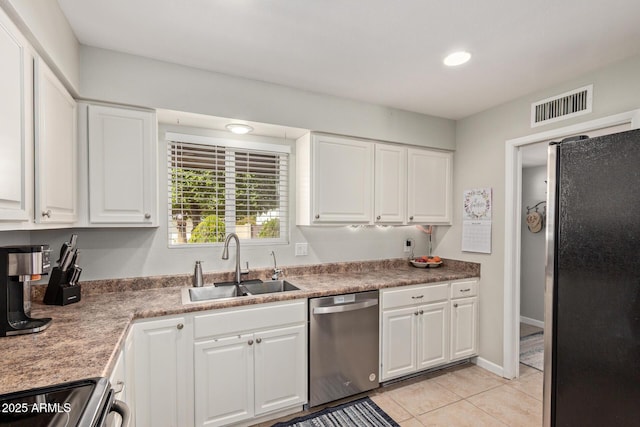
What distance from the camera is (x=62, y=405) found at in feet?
2.89

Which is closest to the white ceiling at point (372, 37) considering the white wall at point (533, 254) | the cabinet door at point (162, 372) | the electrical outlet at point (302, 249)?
the electrical outlet at point (302, 249)

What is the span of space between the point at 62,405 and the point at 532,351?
409 centimetres

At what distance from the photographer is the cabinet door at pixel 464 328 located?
298 centimetres

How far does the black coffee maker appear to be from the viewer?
4.56 ft

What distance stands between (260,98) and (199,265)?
1.35m

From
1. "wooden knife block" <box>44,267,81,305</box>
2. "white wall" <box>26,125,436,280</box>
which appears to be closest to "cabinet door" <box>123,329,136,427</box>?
"wooden knife block" <box>44,267,81,305</box>

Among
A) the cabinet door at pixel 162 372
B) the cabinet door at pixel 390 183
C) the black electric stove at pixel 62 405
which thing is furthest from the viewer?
the cabinet door at pixel 390 183

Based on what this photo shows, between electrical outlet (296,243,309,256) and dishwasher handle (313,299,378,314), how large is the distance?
724mm

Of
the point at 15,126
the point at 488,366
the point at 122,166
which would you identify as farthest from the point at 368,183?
the point at 15,126

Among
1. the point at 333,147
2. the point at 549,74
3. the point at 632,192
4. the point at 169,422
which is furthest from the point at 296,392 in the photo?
the point at 549,74

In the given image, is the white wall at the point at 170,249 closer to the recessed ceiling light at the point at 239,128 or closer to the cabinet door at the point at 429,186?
the recessed ceiling light at the point at 239,128

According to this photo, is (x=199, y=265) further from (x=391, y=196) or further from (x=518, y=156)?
(x=518, y=156)

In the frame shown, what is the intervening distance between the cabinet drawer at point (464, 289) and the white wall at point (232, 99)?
1403mm

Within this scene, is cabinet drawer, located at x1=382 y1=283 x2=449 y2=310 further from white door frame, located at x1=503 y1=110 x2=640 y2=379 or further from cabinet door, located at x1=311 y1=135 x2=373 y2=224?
cabinet door, located at x1=311 y1=135 x2=373 y2=224
